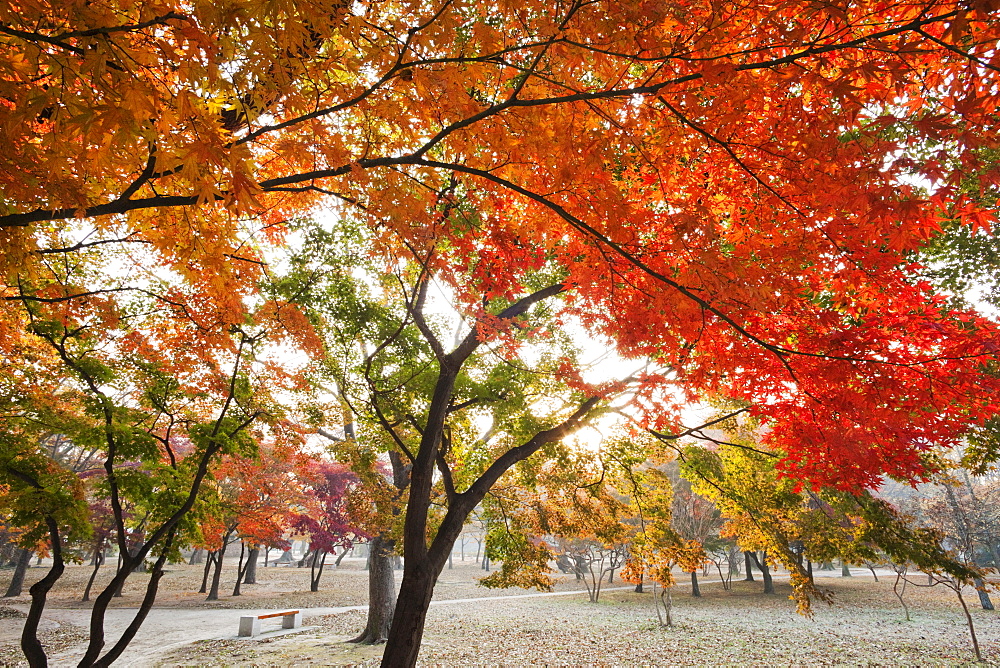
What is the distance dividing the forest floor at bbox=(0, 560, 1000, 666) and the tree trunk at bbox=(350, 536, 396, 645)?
19.8 inches

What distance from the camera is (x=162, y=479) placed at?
578cm

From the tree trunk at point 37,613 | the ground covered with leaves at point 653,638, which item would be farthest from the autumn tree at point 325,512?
the tree trunk at point 37,613

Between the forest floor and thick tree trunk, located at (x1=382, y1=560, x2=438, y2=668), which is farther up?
thick tree trunk, located at (x1=382, y1=560, x2=438, y2=668)

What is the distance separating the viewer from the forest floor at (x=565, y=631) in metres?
9.30

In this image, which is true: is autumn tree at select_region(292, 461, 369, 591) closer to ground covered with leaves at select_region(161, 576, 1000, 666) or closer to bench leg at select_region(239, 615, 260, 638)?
ground covered with leaves at select_region(161, 576, 1000, 666)

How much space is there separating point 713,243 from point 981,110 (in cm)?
135

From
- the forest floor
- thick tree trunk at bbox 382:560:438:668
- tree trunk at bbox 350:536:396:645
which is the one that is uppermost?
thick tree trunk at bbox 382:560:438:668

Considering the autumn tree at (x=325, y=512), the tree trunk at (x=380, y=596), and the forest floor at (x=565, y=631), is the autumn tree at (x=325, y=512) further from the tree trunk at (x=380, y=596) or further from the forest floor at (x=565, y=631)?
the tree trunk at (x=380, y=596)

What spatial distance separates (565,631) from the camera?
484 inches

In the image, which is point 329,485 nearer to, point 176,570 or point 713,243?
point 176,570

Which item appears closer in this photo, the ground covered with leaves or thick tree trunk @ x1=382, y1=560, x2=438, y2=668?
thick tree trunk @ x1=382, y1=560, x2=438, y2=668

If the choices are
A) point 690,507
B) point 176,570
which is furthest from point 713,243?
point 176,570

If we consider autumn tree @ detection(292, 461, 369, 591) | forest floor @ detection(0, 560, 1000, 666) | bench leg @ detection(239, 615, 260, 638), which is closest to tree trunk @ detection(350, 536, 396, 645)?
forest floor @ detection(0, 560, 1000, 666)

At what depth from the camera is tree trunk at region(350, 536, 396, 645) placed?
34.5ft
